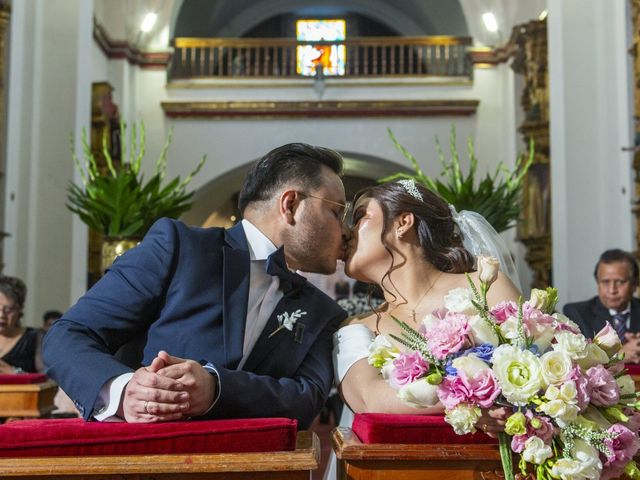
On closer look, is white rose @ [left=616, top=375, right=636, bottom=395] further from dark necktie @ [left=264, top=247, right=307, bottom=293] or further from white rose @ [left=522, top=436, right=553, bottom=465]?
dark necktie @ [left=264, top=247, right=307, bottom=293]

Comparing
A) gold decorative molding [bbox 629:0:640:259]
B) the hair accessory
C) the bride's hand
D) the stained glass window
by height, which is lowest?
the bride's hand

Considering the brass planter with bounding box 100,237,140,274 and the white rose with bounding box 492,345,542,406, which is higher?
the brass planter with bounding box 100,237,140,274

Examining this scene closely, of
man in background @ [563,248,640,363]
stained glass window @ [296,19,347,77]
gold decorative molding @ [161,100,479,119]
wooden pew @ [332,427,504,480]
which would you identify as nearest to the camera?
wooden pew @ [332,427,504,480]

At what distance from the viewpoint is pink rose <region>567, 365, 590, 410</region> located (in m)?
1.86

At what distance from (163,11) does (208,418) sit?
44.2 feet

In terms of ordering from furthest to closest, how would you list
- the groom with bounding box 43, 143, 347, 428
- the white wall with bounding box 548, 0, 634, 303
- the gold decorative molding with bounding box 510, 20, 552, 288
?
1. the gold decorative molding with bounding box 510, 20, 552, 288
2. the white wall with bounding box 548, 0, 634, 303
3. the groom with bounding box 43, 143, 347, 428

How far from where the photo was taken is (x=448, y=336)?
6.32ft

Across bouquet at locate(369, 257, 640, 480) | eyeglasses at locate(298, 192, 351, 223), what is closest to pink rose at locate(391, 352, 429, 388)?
bouquet at locate(369, 257, 640, 480)

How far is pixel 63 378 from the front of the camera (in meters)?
2.39

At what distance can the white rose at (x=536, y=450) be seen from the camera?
185 cm

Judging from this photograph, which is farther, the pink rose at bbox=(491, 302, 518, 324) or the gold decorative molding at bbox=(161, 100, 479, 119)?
the gold decorative molding at bbox=(161, 100, 479, 119)

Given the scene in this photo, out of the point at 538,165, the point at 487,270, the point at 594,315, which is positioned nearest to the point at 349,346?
the point at 487,270

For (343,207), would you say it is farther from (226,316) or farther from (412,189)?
(226,316)

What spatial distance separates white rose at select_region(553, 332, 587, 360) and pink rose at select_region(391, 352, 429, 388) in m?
0.28
